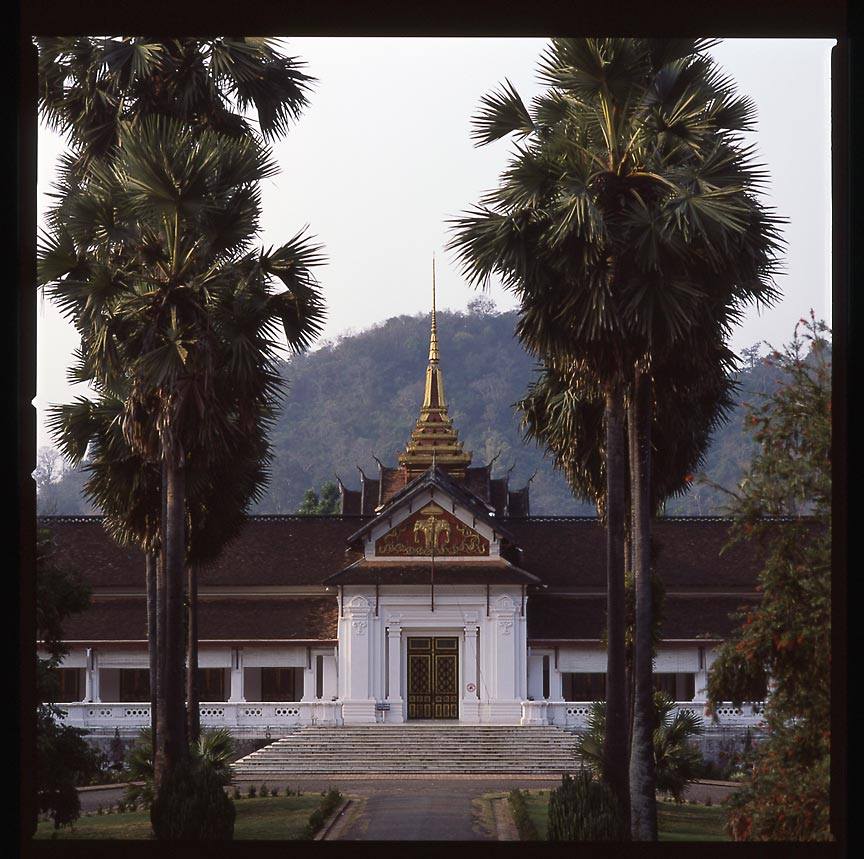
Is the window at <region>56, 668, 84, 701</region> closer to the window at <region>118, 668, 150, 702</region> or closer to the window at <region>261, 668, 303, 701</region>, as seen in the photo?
the window at <region>118, 668, 150, 702</region>

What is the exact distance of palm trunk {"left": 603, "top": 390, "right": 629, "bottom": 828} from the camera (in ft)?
61.1

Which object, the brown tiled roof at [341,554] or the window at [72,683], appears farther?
the brown tiled roof at [341,554]

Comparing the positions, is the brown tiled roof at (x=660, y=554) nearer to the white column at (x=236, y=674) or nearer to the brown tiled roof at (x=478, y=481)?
the brown tiled roof at (x=478, y=481)

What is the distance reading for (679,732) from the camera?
80.2ft

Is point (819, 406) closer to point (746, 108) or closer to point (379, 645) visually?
point (746, 108)

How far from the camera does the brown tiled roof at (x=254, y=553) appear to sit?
37.9 m

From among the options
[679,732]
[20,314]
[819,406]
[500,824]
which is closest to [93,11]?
[20,314]

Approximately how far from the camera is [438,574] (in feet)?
116

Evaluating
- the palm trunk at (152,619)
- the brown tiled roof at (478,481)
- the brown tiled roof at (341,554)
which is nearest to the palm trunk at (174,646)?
the palm trunk at (152,619)

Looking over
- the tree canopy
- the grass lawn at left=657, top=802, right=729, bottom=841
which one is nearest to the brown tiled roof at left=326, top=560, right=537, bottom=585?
the grass lawn at left=657, top=802, right=729, bottom=841

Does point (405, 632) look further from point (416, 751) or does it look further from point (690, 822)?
point (690, 822)

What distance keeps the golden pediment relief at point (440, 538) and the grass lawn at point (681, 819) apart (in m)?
9.60

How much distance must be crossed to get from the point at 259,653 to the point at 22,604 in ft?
97.0

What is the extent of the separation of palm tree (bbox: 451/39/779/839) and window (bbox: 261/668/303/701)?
61.9ft
